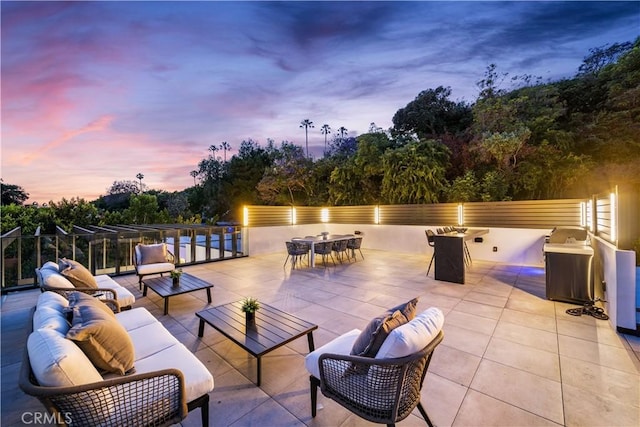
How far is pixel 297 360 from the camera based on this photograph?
2717mm

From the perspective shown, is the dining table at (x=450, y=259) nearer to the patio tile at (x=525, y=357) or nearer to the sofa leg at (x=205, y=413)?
the patio tile at (x=525, y=357)

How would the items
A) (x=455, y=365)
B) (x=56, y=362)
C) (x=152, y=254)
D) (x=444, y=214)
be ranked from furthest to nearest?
1. (x=444, y=214)
2. (x=152, y=254)
3. (x=455, y=365)
4. (x=56, y=362)

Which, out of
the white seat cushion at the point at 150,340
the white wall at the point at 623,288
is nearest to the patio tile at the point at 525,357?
the white wall at the point at 623,288

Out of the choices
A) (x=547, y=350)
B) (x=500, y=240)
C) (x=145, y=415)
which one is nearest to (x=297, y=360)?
(x=145, y=415)

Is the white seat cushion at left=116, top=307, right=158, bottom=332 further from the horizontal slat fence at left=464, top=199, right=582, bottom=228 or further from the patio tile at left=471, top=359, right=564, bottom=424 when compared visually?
the horizontal slat fence at left=464, top=199, right=582, bottom=228

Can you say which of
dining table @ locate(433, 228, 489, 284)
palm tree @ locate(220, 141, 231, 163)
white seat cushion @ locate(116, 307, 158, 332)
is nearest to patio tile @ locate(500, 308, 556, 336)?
dining table @ locate(433, 228, 489, 284)

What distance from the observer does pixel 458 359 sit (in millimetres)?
2666

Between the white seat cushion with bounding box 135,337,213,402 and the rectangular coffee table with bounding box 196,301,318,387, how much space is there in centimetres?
51

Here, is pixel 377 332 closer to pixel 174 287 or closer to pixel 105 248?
pixel 174 287

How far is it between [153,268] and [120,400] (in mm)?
4194

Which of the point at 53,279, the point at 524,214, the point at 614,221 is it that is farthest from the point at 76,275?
the point at 524,214

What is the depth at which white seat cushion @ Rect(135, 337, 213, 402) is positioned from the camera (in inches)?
64.9

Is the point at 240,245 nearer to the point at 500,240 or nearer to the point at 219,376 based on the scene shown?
the point at 219,376

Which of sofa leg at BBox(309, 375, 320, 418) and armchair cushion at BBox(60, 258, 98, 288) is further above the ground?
armchair cushion at BBox(60, 258, 98, 288)
